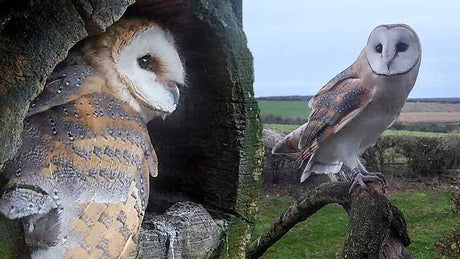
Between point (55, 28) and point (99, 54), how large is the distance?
336mm

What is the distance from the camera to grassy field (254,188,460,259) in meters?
6.61

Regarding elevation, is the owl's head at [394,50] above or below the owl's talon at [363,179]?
above

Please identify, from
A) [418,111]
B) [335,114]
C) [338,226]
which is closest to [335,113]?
[335,114]

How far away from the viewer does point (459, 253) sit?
4.53m

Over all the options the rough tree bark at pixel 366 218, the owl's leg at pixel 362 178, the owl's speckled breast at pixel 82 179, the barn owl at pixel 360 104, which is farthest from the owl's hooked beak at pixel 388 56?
the owl's speckled breast at pixel 82 179

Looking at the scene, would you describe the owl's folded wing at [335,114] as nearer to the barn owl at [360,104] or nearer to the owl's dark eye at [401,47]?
the barn owl at [360,104]

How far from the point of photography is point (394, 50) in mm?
2203

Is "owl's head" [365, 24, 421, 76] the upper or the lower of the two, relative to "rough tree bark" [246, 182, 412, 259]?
upper

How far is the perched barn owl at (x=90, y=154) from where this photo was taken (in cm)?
107

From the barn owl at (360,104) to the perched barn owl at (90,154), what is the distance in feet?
3.47

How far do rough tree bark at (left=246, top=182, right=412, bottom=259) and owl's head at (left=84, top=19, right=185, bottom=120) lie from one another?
592mm

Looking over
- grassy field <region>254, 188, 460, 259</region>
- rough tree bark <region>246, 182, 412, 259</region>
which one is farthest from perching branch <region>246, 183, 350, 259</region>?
grassy field <region>254, 188, 460, 259</region>

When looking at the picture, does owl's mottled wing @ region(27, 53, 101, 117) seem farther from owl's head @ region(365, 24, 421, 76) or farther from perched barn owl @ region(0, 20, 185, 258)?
owl's head @ region(365, 24, 421, 76)

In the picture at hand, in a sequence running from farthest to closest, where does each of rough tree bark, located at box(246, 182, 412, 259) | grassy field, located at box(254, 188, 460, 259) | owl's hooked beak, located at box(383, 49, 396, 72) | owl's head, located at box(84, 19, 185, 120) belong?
1. grassy field, located at box(254, 188, 460, 259)
2. owl's hooked beak, located at box(383, 49, 396, 72)
3. rough tree bark, located at box(246, 182, 412, 259)
4. owl's head, located at box(84, 19, 185, 120)
